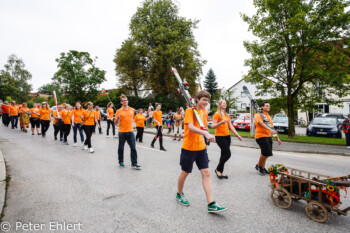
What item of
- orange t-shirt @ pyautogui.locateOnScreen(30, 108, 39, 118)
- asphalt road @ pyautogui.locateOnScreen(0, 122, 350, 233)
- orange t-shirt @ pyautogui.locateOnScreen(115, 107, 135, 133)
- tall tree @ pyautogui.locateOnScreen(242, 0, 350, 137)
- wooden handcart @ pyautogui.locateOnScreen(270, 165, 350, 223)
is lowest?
asphalt road @ pyautogui.locateOnScreen(0, 122, 350, 233)

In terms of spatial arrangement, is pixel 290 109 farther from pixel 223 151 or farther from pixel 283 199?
pixel 283 199

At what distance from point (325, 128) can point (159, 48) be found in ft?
72.4

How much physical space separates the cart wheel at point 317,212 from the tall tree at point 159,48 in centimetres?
2733

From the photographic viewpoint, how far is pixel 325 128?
14359 mm

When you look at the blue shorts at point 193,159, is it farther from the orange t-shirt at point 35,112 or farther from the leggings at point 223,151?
the orange t-shirt at point 35,112

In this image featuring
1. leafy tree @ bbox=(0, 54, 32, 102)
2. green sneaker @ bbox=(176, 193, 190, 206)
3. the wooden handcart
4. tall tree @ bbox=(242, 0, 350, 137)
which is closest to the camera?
the wooden handcart

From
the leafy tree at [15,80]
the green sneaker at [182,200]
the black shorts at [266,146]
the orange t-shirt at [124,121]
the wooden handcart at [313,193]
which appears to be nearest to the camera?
the wooden handcart at [313,193]

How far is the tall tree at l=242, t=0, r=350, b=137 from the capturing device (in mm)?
10766

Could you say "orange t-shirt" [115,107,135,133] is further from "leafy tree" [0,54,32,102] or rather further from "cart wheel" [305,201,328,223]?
"leafy tree" [0,54,32,102]

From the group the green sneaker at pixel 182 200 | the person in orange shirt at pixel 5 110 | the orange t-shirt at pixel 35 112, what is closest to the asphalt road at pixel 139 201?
the green sneaker at pixel 182 200

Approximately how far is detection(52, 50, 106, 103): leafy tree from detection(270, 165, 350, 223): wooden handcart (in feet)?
124

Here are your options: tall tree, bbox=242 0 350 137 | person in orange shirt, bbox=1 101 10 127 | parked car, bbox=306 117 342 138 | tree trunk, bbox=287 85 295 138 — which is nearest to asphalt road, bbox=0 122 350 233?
tall tree, bbox=242 0 350 137

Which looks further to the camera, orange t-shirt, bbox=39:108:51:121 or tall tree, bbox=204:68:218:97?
tall tree, bbox=204:68:218:97

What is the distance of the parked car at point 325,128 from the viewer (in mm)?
14067
